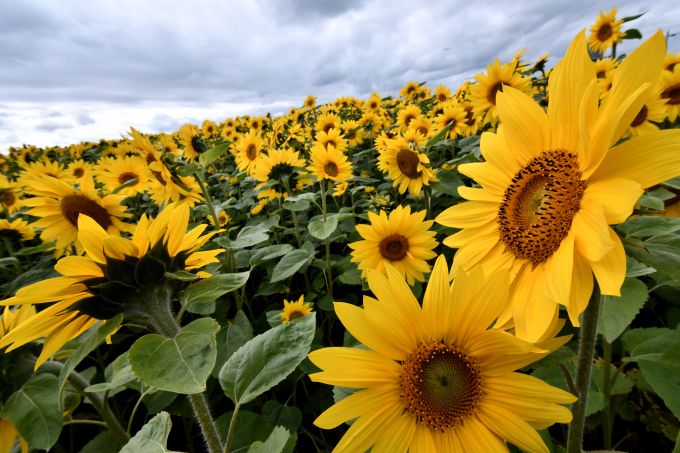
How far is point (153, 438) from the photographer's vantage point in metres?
1.08

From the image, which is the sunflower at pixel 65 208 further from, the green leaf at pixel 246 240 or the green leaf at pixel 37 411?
the green leaf at pixel 37 411

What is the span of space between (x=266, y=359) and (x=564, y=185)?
96 centimetres

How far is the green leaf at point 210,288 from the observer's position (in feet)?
3.41

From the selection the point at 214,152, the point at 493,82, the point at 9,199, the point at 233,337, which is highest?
the point at 493,82

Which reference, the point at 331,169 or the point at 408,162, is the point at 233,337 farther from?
the point at 408,162

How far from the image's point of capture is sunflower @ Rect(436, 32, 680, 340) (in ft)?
2.50

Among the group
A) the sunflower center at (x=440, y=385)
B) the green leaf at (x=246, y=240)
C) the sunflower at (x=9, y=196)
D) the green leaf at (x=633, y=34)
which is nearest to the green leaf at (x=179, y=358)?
the sunflower center at (x=440, y=385)

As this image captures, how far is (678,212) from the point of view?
6.71ft

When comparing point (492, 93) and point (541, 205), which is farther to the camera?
point (492, 93)

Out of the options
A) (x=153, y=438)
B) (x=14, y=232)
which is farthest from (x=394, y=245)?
(x=14, y=232)

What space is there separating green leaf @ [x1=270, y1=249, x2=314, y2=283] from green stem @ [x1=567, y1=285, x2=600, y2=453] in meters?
1.78

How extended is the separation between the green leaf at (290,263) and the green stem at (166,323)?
144 centimetres

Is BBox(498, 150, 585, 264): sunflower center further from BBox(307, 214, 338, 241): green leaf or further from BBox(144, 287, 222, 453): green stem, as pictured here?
BBox(307, 214, 338, 241): green leaf

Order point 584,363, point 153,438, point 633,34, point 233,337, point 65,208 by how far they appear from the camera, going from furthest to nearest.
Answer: point 633,34
point 65,208
point 233,337
point 153,438
point 584,363
